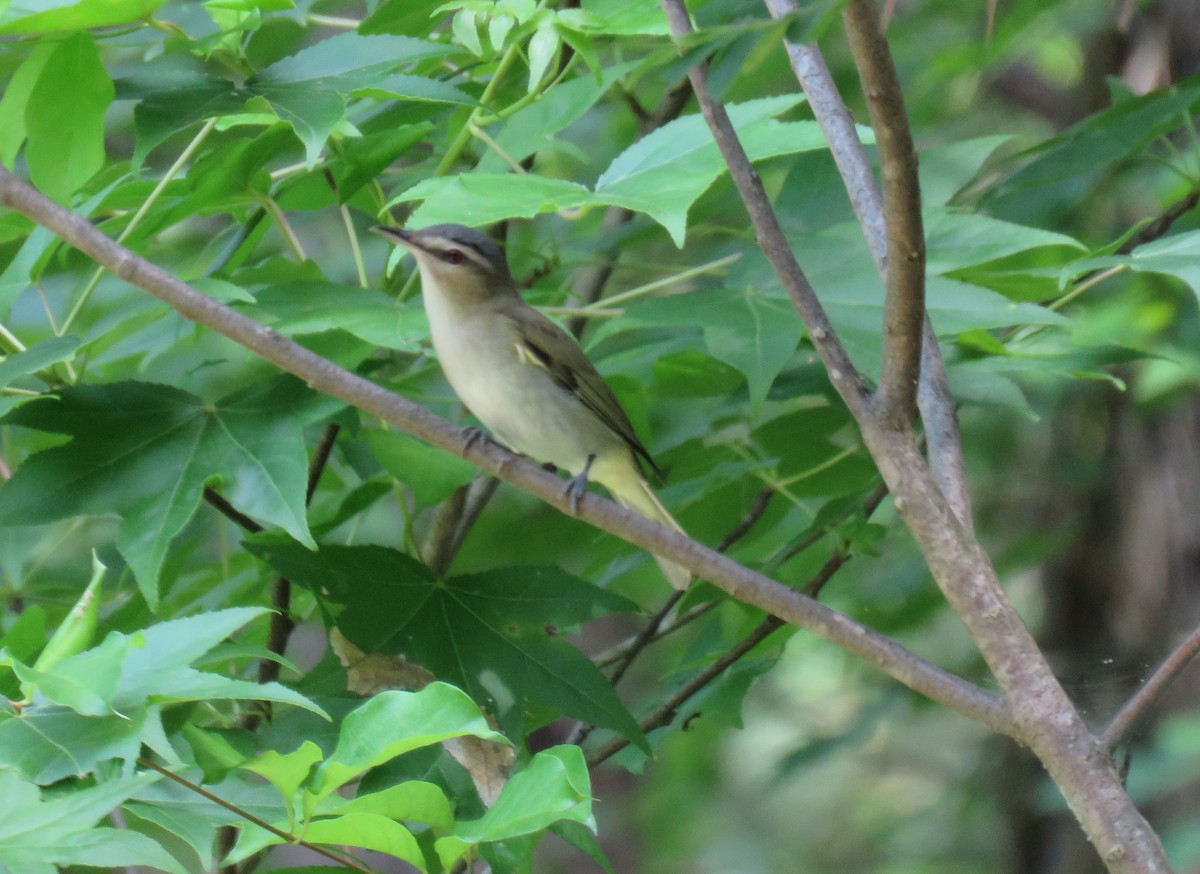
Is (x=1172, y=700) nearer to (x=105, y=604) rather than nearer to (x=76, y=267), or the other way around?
(x=105, y=604)

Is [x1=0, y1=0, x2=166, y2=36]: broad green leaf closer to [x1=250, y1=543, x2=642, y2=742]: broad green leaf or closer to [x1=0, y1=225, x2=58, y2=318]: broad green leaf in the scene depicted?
[x1=0, y1=225, x2=58, y2=318]: broad green leaf

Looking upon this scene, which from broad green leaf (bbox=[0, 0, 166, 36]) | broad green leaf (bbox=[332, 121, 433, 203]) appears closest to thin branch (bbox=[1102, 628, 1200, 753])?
broad green leaf (bbox=[332, 121, 433, 203])

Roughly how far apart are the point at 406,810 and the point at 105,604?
164 cm

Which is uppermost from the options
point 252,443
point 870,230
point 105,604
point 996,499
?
point 870,230

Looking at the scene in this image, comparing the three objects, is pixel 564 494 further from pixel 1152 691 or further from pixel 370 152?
pixel 1152 691

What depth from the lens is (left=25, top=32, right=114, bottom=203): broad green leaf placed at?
7.61 ft

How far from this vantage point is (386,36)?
2.42 meters

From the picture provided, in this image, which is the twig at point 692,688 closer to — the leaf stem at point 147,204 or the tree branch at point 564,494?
the tree branch at point 564,494

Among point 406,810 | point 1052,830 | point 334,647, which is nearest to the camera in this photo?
point 406,810

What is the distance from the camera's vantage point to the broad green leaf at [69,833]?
4.69 feet

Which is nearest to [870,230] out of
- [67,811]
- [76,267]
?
[67,811]

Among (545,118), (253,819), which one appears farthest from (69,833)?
(545,118)

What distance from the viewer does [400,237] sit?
3.14 metres

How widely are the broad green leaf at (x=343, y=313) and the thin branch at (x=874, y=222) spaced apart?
2.84 ft
